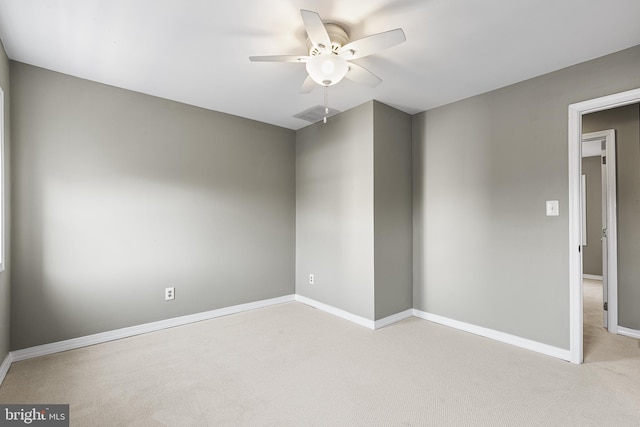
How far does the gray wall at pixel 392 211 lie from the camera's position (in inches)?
124

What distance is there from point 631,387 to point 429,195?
2095mm

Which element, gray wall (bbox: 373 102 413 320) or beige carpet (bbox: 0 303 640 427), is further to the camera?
gray wall (bbox: 373 102 413 320)

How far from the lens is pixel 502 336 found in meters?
2.77

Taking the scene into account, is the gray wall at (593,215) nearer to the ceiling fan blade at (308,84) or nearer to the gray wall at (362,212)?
the gray wall at (362,212)

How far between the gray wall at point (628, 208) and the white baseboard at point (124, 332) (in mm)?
3650

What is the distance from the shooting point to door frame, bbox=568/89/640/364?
92.4 inches

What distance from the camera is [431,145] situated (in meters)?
3.38

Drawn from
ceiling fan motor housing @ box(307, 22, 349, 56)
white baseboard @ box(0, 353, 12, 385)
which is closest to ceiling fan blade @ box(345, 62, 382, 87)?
ceiling fan motor housing @ box(307, 22, 349, 56)

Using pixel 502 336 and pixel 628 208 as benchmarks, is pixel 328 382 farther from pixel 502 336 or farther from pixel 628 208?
pixel 628 208

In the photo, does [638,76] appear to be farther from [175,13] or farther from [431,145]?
[175,13]

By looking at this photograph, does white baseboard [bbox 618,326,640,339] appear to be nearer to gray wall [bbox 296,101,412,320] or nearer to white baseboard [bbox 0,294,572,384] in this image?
white baseboard [bbox 0,294,572,384]

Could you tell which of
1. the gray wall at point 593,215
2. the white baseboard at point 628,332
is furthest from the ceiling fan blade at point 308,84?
the gray wall at point 593,215

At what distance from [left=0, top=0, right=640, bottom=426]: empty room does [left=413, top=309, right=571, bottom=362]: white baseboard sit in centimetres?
2

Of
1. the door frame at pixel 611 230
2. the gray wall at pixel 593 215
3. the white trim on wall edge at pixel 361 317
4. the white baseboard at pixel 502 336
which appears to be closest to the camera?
the white baseboard at pixel 502 336
